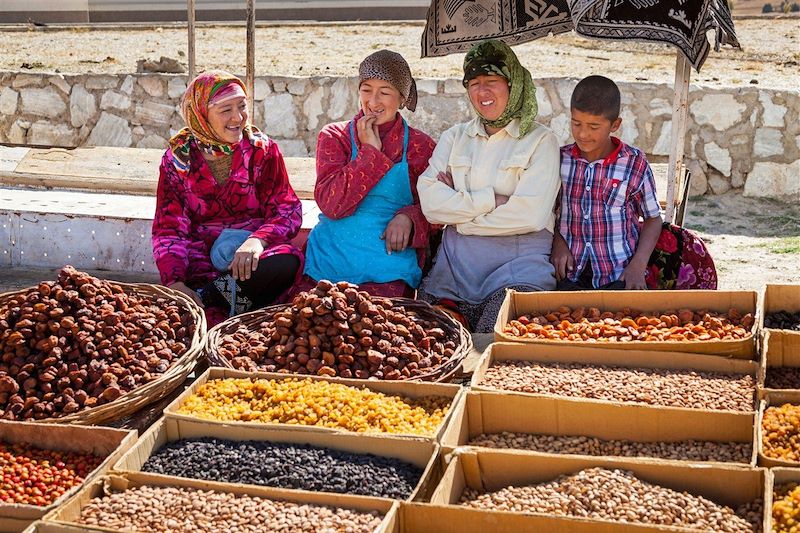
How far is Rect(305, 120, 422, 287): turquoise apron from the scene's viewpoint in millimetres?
3832

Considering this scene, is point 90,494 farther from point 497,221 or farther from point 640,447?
point 497,221

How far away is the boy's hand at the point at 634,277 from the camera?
360cm

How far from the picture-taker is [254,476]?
2.35 m

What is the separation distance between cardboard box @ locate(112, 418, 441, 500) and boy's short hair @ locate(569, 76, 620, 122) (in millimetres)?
1657

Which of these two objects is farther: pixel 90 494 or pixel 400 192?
pixel 400 192

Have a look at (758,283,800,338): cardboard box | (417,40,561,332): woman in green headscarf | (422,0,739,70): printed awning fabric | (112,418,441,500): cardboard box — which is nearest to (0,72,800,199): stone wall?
(422,0,739,70): printed awning fabric

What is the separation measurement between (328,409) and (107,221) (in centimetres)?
252

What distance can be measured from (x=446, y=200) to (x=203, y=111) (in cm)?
107

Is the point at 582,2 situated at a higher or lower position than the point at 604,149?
higher

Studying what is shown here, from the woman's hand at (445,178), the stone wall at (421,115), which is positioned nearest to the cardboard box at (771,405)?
the woman's hand at (445,178)

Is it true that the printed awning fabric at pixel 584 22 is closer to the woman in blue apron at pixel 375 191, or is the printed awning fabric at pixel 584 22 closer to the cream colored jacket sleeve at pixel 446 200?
the woman in blue apron at pixel 375 191

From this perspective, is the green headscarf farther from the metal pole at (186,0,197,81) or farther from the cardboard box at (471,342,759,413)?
the metal pole at (186,0,197,81)

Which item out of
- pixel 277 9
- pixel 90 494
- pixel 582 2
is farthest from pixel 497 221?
pixel 277 9

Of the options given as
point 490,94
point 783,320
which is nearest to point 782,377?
point 783,320
